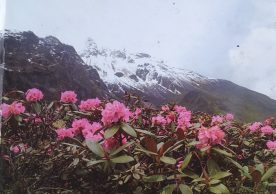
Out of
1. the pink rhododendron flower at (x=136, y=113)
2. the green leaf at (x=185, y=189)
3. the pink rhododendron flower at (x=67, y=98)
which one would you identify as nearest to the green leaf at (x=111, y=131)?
the green leaf at (x=185, y=189)

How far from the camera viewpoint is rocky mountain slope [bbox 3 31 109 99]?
10.6 feet

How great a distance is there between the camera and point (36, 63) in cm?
664

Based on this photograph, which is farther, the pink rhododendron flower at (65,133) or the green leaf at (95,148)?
the pink rhododendron flower at (65,133)

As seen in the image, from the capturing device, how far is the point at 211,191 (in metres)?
1.54

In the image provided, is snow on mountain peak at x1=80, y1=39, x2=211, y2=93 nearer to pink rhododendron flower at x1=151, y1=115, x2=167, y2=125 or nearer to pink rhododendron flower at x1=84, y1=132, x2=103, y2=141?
pink rhododendron flower at x1=151, y1=115, x2=167, y2=125

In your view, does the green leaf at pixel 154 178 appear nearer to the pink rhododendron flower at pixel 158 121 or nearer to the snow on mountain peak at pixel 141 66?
the pink rhododendron flower at pixel 158 121

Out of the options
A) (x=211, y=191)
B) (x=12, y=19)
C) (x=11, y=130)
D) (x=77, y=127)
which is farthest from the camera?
(x=12, y=19)

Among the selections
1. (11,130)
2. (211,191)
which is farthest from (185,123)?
(11,130)

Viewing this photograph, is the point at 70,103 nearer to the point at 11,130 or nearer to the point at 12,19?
the point at 11,130

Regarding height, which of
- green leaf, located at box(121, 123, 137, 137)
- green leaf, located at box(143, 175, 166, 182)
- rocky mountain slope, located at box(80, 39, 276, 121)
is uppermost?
green leaf, located at box(121, 123, 137, 137)

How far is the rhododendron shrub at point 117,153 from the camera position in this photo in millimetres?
1636

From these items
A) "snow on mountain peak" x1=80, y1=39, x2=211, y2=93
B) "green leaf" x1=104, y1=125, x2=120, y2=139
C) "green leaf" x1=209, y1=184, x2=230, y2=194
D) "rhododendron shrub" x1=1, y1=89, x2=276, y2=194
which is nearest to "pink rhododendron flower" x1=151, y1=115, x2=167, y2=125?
"rhododendron shrub" x1=1, y1=89, x2=276, y2=194

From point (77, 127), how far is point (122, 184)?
450 mm

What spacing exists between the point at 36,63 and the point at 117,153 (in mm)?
5220
